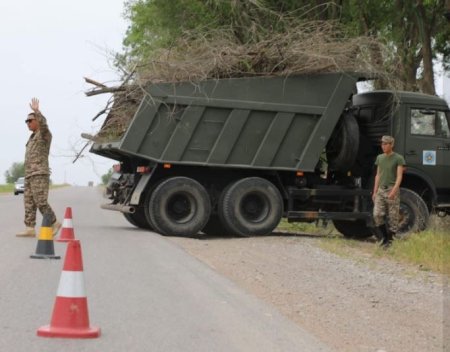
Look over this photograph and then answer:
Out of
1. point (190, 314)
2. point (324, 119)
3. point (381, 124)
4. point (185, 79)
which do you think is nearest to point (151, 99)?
point (185, 79)

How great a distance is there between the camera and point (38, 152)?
13.5m

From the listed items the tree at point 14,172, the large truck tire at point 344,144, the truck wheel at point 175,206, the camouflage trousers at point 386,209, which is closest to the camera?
the camouflage trousers at point 386,209

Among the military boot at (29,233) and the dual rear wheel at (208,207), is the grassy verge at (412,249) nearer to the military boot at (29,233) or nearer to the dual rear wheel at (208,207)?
the dual rear wheel at (208,207)

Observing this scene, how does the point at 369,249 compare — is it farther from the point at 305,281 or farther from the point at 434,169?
the point at 305,281

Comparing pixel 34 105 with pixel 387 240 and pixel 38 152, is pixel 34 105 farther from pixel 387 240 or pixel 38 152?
pixel 387 240

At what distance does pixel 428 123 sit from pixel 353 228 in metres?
2.79

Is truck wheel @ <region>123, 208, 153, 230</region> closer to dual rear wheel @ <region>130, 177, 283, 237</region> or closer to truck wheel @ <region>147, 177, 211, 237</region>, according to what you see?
dual rear wheel @ <region>130, 177, 283, 237</region>

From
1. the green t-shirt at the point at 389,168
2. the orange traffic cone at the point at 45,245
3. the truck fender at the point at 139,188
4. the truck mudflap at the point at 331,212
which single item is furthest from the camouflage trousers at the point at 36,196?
the green t-shirt at the point at 389,168

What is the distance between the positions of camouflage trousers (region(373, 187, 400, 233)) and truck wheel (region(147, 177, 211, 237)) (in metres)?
3.24

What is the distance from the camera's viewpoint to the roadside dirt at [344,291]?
694cm

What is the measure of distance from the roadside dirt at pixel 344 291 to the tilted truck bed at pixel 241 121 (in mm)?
1774

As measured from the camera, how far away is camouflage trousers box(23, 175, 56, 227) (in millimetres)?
13258

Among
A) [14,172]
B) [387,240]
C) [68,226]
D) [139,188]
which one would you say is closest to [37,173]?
[139,188]

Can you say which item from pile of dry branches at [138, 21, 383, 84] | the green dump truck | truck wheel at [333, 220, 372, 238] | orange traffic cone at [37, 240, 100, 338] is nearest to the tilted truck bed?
the green dump truck
